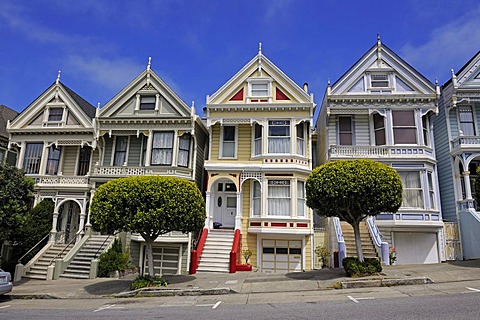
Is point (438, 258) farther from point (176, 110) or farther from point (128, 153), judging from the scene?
point (128, 153)

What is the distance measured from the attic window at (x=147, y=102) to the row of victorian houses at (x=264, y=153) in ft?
0.21

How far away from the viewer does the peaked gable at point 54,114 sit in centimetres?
2252

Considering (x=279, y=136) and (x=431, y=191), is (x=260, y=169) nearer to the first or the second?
(x=279, y=136)

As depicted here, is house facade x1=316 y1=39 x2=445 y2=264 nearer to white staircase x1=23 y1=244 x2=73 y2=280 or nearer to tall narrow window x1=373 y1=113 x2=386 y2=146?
tall narrow window x1=373 y1=113 x2=386 y2=146

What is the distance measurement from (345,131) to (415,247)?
24.9 ft

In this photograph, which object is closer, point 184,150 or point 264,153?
point 264,153

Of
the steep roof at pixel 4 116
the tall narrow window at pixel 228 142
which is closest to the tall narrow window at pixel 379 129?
the tall narrow window at pixel 228 142

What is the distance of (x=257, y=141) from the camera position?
21.5m

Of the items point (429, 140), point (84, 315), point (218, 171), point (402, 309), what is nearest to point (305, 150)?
point (218, 171)

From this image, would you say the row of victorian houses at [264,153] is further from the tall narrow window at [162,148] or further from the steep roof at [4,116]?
the steep roof at [4,116]

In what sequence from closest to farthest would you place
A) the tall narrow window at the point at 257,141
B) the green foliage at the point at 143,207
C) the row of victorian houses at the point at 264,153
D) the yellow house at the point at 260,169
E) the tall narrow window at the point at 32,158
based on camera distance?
the green foliage at the point at 143,207 → the row of victorian houses at the point at 264,153 → the yellow house at the point at 260,169 → the tall narrow window at the point at 257,141 → the tall narrow window at the point at 32,158

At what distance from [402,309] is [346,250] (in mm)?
9786

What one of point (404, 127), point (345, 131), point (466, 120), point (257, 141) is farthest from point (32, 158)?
point (466, 120)

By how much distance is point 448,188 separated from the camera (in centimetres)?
2056
